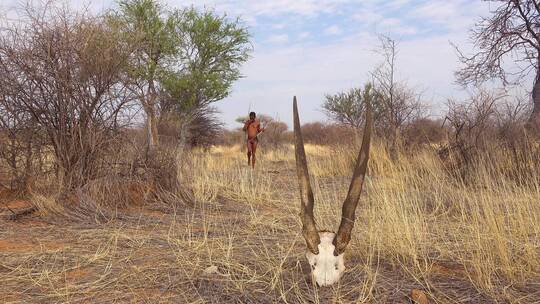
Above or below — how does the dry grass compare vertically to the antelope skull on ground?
below

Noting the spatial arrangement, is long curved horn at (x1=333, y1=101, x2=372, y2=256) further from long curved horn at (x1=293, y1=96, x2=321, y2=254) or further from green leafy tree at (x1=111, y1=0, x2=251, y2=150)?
green leafy tree at (x1=111, y1=0, x2=251, y2=150)

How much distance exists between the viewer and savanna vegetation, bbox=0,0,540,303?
321cm

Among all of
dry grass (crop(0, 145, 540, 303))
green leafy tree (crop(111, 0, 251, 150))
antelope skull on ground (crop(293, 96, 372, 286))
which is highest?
green leafy tree (crop(111, 0, 251, 150))

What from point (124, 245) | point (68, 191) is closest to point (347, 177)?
point (68, 191)

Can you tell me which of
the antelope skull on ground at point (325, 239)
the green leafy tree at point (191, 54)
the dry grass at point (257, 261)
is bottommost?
the dry grass at point (257, 261)

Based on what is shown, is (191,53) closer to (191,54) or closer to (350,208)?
(191,54)

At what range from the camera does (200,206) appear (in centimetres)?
663

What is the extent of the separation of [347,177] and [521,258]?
6.14 metres

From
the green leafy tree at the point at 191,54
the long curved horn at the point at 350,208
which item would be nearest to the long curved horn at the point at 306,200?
the long curved horn at the point at 350,208

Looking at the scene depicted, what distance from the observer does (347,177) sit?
31.5ft

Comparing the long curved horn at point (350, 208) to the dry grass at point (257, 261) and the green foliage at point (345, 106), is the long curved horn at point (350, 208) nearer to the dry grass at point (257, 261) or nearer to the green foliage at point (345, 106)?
the dry grass at point (257, 261)

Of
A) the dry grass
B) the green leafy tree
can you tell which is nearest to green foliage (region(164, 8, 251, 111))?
the green leafy tree

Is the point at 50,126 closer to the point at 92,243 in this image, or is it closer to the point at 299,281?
the point at 92,243

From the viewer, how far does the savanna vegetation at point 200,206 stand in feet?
10.5
